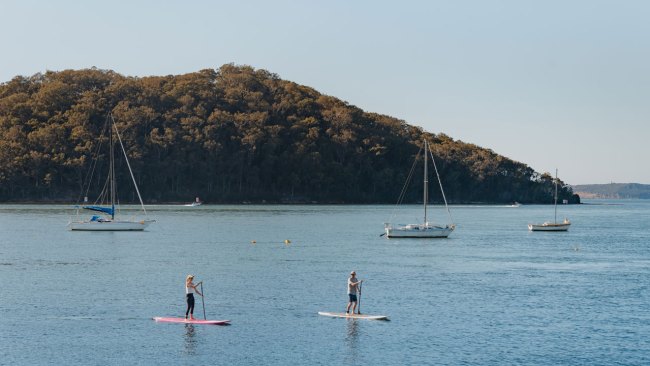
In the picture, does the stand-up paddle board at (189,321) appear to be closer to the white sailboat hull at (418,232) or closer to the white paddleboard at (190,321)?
the white paddleboard at (190,321)

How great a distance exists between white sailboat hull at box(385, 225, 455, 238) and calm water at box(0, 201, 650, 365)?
7.56 metres

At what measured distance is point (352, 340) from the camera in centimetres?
4988

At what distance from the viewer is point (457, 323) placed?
55875 mm

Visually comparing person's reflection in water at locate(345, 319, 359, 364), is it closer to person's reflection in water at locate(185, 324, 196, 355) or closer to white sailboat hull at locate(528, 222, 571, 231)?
person's reflection in water at locate(185, 324, 196, 355)

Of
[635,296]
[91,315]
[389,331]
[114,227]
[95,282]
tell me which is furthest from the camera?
[114,227]

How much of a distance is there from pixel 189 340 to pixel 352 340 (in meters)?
9.19

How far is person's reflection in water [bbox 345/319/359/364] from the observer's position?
4584cm

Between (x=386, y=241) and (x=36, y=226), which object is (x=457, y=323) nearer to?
(x=386, y=241)

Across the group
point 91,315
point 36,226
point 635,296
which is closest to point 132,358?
point 91,315

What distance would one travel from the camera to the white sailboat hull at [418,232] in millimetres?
130125

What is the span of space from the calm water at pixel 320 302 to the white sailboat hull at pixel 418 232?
756cm

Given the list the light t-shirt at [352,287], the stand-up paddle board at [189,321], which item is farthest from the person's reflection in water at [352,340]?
the stand-up paddle board at [189,321]

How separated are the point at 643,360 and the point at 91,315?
33.6 m

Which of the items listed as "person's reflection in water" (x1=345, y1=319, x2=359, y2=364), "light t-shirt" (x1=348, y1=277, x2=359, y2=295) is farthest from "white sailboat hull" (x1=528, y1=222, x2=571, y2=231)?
"person's reflection in water" (x1=345, y1=319, x2=359, y2=364)
